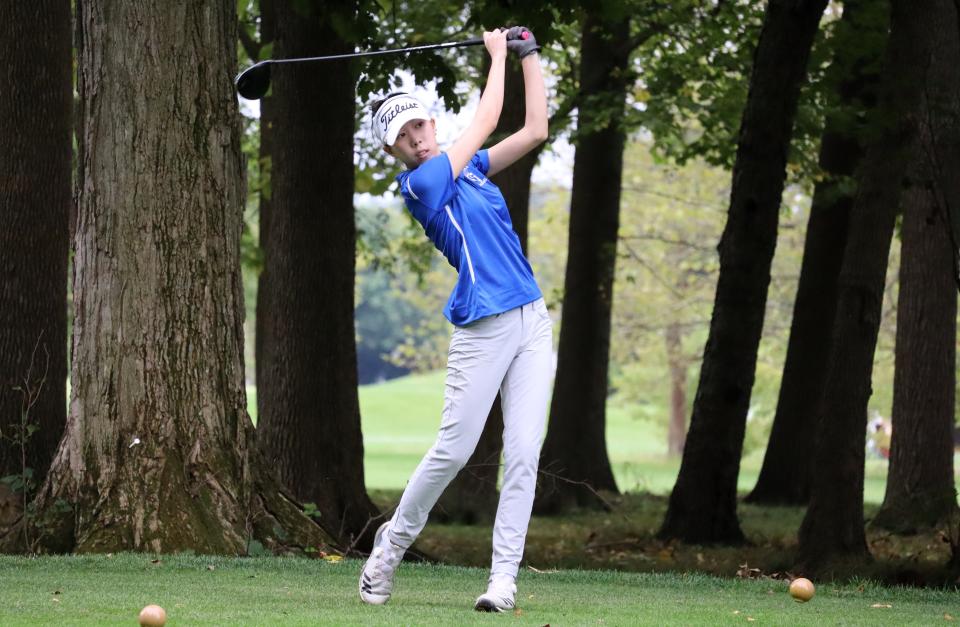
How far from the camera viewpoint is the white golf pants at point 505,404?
6.48 meters

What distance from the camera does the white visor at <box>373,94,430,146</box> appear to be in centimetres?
652

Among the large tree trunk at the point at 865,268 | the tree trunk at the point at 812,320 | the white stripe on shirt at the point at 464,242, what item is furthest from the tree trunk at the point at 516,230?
the white stripe on shirt at the point at 464,242

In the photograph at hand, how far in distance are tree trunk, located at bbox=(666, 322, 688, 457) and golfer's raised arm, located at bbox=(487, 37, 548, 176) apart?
121 feet

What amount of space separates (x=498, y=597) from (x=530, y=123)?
212 cm

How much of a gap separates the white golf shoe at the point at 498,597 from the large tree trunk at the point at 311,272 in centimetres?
668

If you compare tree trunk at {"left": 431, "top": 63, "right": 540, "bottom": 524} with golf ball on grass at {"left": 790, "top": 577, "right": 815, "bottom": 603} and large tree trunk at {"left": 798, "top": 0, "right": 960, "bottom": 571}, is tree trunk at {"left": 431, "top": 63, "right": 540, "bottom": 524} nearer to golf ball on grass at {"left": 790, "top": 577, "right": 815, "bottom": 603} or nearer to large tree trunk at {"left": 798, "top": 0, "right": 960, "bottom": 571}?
large tree trunk at {"left": 798, "top": 0, "right": 960, "bottom": 571}

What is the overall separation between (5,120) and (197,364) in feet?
11.8

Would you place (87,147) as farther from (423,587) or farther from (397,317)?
(397,317)

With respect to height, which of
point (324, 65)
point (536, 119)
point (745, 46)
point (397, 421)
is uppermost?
point (745, 46)

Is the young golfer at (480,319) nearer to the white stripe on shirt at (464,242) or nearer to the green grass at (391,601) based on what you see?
the white stripe on shirt at (464,242)

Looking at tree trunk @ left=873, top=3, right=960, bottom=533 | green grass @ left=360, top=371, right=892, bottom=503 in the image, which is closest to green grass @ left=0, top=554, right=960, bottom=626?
tree trunk @ left=873, top=3, right=960, bottom=533

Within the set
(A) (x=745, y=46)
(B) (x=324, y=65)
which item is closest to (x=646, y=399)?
(A) (x=745, y=46)

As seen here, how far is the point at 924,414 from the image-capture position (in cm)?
1600

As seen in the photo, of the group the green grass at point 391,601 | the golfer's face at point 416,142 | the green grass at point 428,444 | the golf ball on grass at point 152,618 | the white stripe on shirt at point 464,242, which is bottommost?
the green grass at point 428,444
